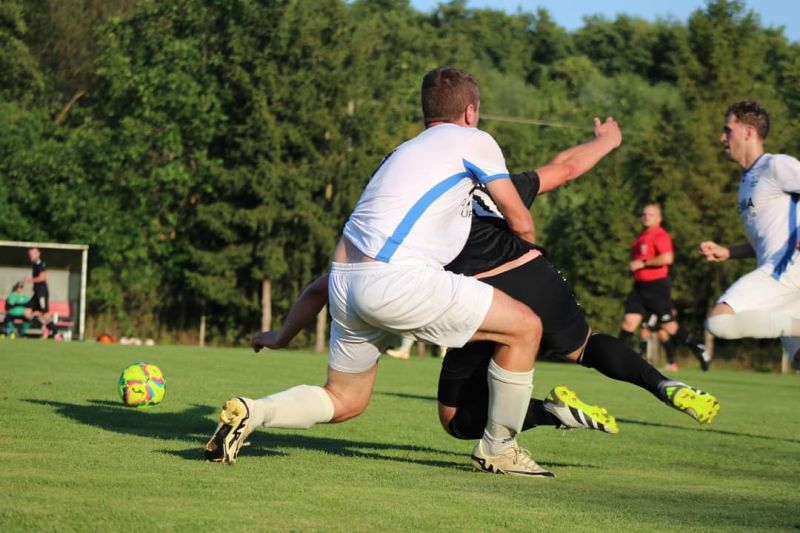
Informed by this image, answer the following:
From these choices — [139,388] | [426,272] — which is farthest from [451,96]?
[139,388]

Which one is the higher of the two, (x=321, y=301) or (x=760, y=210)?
(x=760, y=210)

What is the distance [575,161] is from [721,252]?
2.51 metres

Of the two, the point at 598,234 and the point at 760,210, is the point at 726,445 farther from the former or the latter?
the point at 598,234

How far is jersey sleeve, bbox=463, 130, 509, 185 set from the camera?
19.4 ft

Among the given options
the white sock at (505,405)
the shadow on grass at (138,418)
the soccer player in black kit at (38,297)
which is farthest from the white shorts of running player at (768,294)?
the soccer player in black kit at (38,297)

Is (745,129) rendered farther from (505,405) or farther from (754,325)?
(505,405)

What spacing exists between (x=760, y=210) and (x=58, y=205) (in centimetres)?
3228

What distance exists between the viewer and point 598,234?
3984cm

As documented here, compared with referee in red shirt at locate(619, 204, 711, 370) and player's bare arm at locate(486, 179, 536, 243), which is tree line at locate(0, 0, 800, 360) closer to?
referee in red shirt at locate(619, 204, 711, 370)

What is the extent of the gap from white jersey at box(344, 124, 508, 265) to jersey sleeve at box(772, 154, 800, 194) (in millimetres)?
3330

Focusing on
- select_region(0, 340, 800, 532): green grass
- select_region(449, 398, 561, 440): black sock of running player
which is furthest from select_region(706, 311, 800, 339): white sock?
select_region(449, 398, 561, 440): black sock of running player

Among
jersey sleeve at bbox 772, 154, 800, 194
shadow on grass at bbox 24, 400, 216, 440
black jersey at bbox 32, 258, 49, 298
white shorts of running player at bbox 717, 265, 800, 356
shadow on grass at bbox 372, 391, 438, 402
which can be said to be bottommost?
black jersey at bbox 32, 258, 49, 298

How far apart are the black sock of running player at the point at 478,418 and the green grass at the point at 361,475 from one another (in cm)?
21

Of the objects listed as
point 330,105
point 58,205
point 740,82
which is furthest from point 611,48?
point 58,205
